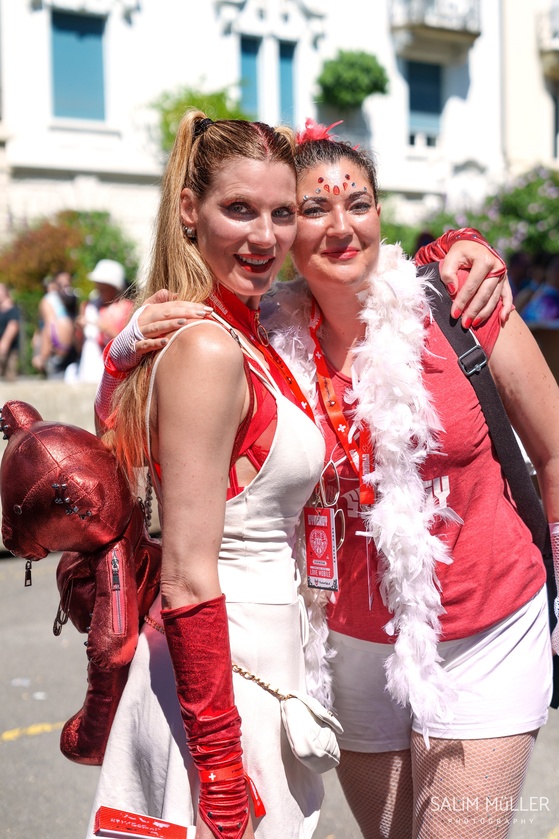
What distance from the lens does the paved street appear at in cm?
322

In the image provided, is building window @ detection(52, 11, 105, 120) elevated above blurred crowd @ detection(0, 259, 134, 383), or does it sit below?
above

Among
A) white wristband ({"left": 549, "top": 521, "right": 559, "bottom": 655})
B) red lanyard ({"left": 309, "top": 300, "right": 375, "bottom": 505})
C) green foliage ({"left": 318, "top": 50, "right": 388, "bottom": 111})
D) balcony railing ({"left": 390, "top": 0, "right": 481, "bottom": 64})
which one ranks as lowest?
white wristband ({"left": 549, "top": 521, "right": 559, "bottom": 655})

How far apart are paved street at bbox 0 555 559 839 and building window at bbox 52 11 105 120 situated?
13.8 metres

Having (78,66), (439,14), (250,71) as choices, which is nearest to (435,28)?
(439,14)

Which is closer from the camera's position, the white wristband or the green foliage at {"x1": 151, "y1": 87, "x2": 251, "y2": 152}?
the white wristband

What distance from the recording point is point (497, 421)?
6.83ft

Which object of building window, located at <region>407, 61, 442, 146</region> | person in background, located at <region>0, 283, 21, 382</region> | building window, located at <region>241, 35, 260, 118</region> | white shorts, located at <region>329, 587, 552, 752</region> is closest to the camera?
white shorts, located at <region>329, 587, 552, 752</region>

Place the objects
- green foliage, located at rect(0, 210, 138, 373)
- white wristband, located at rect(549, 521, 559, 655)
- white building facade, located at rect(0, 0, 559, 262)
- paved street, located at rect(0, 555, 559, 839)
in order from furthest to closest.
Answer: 1. white building facade, located at rect(0, 0, 559, 262)
2. green foliage, located at rect(0, 210, 138, 373)
3. paved street, located at rect(0, 555, 559, 839)
4. white wristband, located at rect(549, 521, 559, 655)

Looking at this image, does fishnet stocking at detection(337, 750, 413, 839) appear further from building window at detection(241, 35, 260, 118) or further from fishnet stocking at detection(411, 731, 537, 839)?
building window at detection(241, 35, 260, 118)

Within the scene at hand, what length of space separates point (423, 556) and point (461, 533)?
0.38 ft

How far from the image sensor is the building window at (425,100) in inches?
835

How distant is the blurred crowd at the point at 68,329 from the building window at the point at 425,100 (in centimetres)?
993

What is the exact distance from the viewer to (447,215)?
1969cm

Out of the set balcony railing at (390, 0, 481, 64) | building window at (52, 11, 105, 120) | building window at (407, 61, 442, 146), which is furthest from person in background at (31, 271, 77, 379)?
balcony railing at (390, 0, 481, 64)
